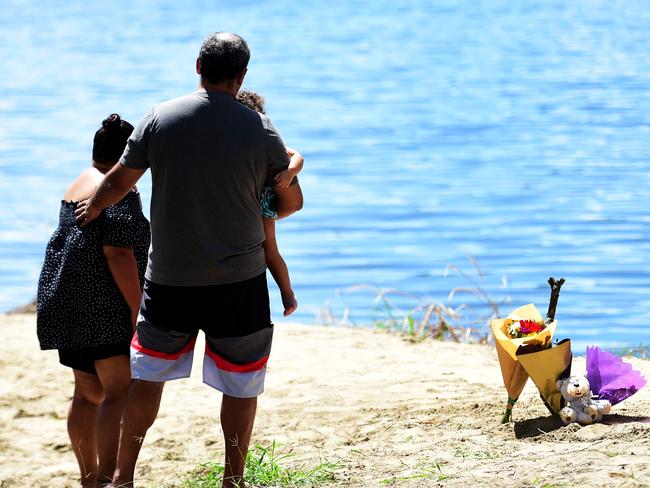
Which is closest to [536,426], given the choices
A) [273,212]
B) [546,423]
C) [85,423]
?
[546,423]

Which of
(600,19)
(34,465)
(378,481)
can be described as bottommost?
(34,465)

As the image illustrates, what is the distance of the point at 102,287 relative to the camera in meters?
5.27

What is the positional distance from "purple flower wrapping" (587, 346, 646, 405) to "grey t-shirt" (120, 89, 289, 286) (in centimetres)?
188

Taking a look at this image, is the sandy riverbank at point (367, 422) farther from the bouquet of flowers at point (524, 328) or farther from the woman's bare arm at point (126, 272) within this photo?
the woman's bare arm at point (126, 272)

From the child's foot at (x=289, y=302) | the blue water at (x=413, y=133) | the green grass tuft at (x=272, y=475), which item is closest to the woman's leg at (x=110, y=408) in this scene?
the green grass tuft at (x=272, y=475)

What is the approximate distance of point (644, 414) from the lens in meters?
5.65

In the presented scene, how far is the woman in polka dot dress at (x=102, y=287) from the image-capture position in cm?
524

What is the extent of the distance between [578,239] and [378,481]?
8217 millimetres

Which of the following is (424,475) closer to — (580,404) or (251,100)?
(580,404)

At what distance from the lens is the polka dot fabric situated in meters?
5.23

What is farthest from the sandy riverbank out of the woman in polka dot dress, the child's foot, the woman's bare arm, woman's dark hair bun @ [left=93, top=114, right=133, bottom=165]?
woman's dark hair bun @ [left=93, top=114, right=133, bottom=165]

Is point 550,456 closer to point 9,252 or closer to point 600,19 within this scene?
point 9,252

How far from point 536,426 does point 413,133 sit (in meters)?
15.2

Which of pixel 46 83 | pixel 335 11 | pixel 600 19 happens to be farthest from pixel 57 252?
pixel 335 11
